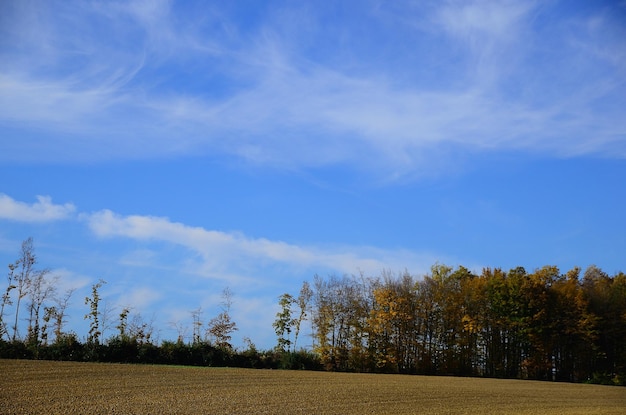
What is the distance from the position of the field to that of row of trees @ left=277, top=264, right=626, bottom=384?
7.04m

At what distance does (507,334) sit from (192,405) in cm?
2420

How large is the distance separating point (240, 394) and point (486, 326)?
2115cm

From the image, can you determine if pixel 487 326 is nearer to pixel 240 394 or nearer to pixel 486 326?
pixel 486 326

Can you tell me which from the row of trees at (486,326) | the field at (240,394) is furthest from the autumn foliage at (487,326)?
the field at (240,394)

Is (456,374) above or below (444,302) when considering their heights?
below

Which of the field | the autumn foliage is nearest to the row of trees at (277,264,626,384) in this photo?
the autumn foliage

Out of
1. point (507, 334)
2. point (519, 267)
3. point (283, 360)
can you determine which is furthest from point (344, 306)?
point (519, 267)

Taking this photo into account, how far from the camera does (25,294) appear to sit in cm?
2112

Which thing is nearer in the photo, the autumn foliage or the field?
the field

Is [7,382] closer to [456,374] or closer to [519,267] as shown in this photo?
[456,374]

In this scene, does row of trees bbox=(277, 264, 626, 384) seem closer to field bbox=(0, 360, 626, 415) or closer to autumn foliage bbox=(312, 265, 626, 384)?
autumn foliage bbox=(312, 265, 626, 384)

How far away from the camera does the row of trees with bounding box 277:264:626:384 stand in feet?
97.9

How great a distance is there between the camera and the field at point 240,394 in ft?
44.1

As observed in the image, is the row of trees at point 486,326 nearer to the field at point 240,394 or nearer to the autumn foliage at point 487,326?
the autumn foliage at point 487,326
